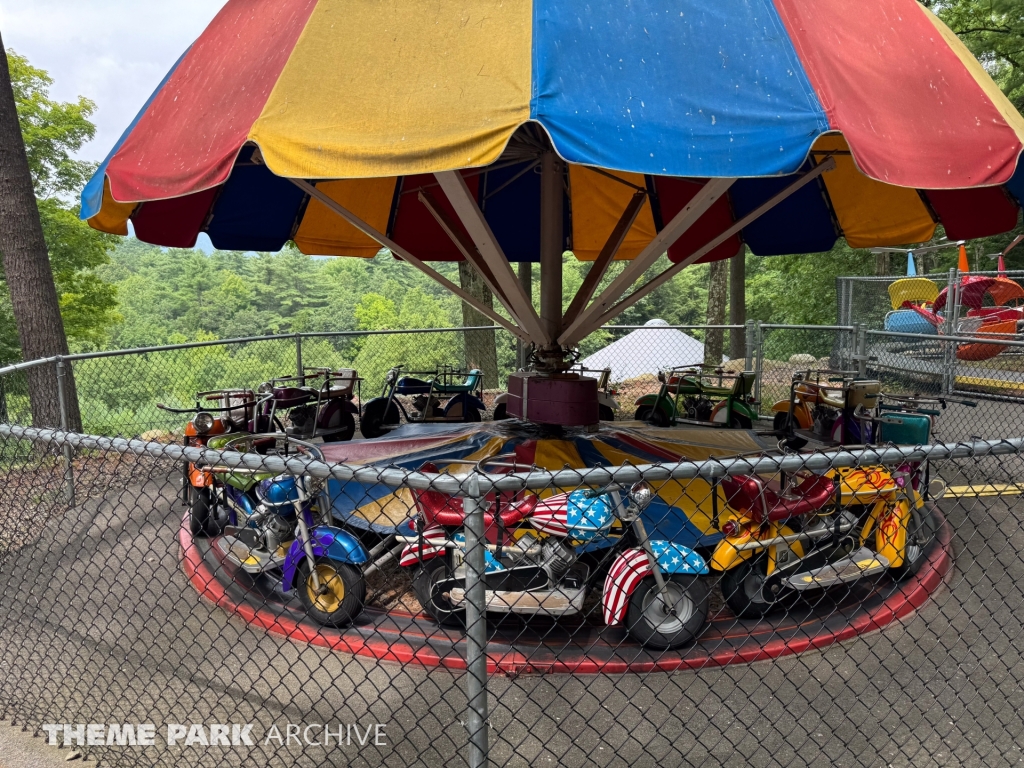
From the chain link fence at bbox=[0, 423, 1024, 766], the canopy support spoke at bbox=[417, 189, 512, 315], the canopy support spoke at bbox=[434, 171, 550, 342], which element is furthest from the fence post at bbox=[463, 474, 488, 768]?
the canopy support spoke at bbox=[417, 189, 512, 315]

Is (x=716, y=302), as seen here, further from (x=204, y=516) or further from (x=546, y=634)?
(x=546, y=634)

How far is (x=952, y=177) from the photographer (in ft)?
12.2

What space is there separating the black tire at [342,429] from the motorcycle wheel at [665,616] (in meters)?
4.83

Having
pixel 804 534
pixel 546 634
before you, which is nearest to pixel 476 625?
A: pixel 546 634

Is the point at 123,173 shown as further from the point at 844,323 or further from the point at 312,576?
the point at 844,323

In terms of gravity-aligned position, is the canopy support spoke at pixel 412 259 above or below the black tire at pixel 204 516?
above

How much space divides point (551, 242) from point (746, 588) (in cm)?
322

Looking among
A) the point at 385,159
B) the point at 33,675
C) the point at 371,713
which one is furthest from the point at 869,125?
the point at 33,675

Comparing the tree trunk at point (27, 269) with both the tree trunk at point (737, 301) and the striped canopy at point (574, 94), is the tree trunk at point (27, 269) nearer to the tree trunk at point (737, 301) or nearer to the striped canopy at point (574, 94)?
the striped canopy at point (574, 94)

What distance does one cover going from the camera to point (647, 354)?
23.4 meters

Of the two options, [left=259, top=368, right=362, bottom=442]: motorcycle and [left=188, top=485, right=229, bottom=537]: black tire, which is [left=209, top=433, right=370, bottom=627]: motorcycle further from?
[left=259, top=368, right=362, bottom=442]: motorcycle

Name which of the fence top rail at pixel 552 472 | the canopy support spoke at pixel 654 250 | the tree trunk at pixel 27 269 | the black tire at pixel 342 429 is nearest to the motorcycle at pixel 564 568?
the fence top rail at pixel 552 472

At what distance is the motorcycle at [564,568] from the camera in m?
3.94

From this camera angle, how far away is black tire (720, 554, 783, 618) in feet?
14.1
